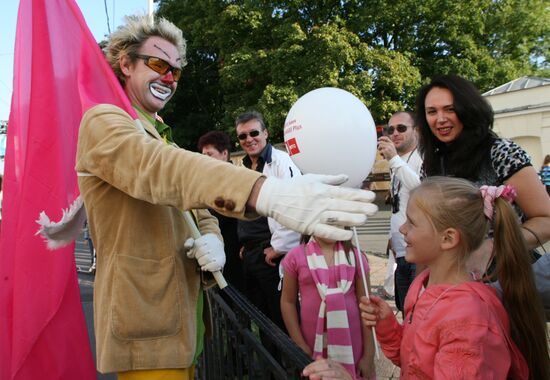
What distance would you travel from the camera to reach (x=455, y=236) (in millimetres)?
1623

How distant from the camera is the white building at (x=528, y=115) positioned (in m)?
13.2

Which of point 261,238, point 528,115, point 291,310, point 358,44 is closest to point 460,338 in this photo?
point 291,310

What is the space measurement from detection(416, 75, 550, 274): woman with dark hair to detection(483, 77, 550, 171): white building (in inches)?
499

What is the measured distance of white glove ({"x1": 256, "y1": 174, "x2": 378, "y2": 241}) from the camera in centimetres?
101

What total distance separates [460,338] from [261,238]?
221 cm

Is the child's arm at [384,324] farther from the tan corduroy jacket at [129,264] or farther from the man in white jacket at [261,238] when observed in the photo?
the man in white jacket at [261,238]

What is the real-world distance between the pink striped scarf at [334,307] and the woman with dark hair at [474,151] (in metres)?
0.68

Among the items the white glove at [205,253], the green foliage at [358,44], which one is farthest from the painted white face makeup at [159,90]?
the green foliage at [358,44]

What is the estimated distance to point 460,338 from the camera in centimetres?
136

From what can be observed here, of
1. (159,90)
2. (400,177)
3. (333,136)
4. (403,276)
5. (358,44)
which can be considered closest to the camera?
(159,90)

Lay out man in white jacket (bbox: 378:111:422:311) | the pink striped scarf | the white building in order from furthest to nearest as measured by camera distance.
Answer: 1. the white building
2. man in white jacket (bbox: 378:111:422:311)
3. the pink striped scarf

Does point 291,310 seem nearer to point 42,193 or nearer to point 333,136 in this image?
point 333,136

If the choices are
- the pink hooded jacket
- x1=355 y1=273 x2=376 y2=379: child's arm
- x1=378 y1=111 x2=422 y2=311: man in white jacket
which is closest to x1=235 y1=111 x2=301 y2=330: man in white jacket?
x1=378 y1=111 x2=422 y2=311: man in white jacket

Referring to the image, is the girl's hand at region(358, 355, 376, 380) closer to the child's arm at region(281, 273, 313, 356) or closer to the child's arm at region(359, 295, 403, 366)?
the child's arm at region(281, 273, 313, 356)
